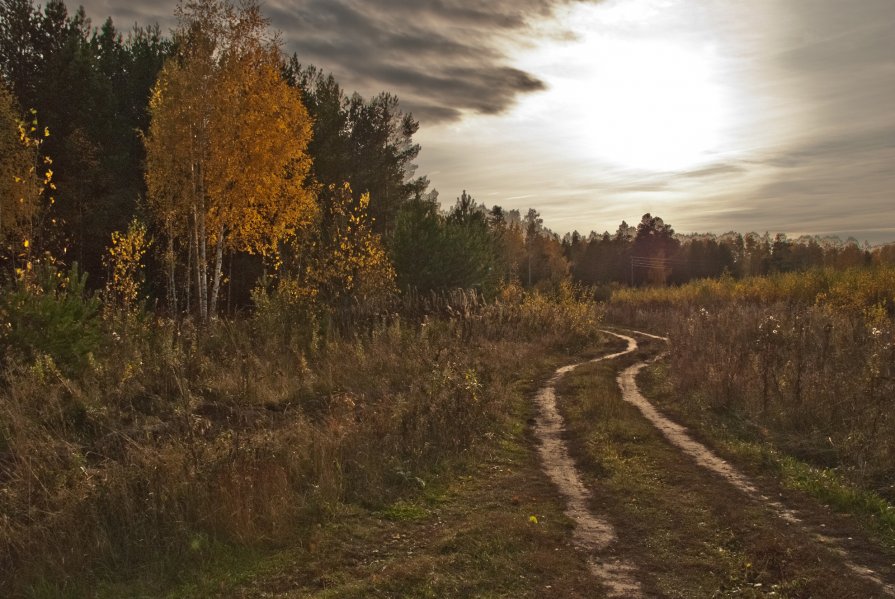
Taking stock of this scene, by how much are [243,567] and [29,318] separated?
24.4 ft

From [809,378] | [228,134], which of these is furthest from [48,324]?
[809,378]

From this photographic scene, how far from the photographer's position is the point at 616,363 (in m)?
22.1

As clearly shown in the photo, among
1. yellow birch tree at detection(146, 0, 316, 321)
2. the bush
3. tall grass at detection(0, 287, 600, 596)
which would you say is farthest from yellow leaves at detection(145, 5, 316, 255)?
the bush

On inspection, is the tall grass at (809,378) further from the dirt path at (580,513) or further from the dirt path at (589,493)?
the dirt path at (580,513)

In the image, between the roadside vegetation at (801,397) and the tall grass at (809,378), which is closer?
the roadside vegetation at (801,397)

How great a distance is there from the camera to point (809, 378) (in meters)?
12.6

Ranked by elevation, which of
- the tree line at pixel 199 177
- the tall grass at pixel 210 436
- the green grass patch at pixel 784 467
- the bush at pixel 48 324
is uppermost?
the tree line at pixel 199 177

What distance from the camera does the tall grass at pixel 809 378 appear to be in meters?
9.70

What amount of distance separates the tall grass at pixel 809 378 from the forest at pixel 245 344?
0.23ft

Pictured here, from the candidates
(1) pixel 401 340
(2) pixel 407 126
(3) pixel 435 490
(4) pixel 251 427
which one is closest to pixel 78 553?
(4) pixel 251 427

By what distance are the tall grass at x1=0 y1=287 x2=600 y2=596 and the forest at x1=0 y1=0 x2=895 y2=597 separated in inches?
1.6

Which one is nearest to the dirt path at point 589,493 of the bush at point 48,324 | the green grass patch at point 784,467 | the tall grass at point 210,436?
the green grass patch at point 784,467

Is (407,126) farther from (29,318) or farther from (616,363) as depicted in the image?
(29,318)

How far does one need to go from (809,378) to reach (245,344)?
526 inches
